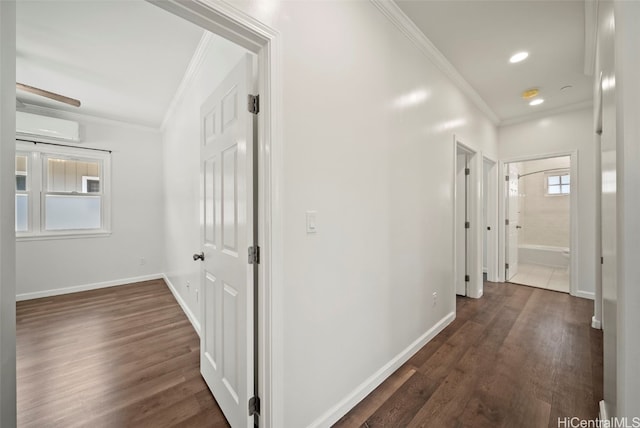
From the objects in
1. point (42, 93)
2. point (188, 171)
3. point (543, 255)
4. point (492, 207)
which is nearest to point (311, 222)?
point (188, 171)

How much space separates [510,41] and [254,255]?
2.94m

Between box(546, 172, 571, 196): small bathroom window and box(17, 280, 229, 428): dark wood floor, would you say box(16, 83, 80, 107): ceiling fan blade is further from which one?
box(546, 172, 571, 196): small bathroom window

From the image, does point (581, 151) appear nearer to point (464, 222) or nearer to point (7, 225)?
point (464, 222)

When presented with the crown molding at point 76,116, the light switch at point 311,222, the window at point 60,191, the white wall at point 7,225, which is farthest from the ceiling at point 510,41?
the window at point 60,191

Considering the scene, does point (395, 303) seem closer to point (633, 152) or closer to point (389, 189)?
point (389, 189)

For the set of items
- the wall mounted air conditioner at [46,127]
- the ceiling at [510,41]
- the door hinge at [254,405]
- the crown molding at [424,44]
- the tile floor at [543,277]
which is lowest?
the tile floor at [543,277]

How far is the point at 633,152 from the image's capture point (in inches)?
30.6

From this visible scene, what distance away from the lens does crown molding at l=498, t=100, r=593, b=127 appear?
3432mm

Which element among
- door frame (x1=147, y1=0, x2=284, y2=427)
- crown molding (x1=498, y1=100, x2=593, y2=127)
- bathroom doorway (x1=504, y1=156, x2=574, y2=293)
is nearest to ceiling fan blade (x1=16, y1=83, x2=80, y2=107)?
door frame (x1=147, y1=0, x2=284, y2=427)

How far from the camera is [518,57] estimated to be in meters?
2.43

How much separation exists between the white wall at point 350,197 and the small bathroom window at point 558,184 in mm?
5352

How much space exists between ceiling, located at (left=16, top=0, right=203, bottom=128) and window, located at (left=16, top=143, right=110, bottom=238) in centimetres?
77

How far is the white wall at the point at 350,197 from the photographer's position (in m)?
1.26

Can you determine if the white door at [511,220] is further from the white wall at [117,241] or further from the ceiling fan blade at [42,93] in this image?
the ceiling fan blade at [42,93]
